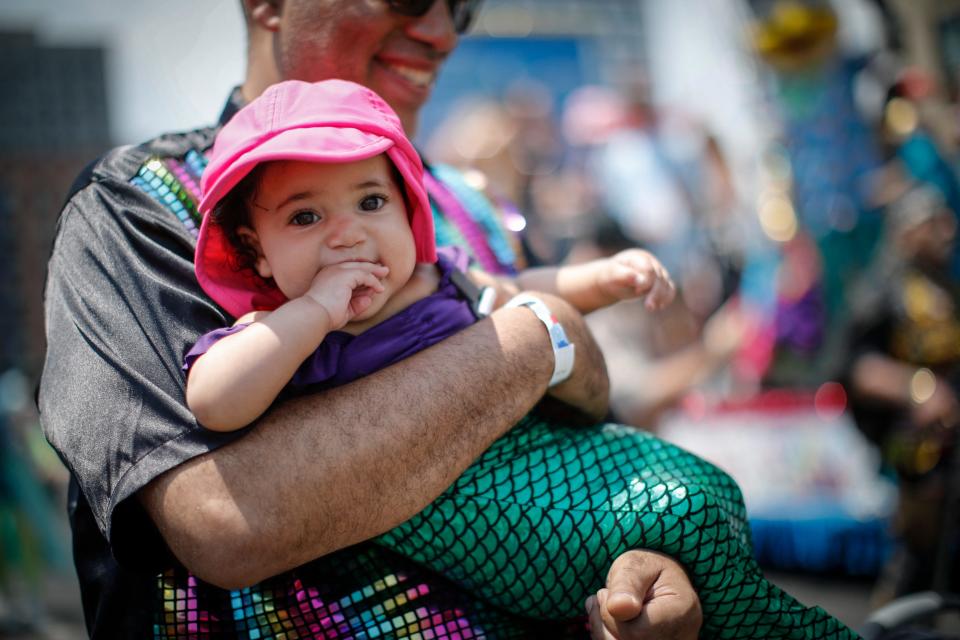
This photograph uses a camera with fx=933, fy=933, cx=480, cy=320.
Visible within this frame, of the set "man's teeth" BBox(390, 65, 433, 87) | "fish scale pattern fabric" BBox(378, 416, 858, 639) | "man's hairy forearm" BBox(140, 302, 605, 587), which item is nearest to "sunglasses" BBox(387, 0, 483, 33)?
"man's teeth" BBox(390, 65, 433, 87)

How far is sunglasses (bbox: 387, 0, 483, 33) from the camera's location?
5.73 feet

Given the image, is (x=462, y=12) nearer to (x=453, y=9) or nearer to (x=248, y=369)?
(x=453, y=9)

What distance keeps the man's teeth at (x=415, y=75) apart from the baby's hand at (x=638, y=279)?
0.53 meters

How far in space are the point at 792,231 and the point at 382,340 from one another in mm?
5435

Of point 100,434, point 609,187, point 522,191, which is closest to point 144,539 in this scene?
point 100,434

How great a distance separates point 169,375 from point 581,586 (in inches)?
26.2

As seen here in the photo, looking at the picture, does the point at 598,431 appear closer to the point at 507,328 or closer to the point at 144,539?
the point at 507,328

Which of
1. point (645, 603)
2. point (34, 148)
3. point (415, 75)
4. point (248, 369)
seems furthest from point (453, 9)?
point (34, 148)

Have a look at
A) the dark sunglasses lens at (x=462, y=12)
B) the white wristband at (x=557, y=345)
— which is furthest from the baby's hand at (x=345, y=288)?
the dark sunglasses lens at (x=462, y=12)

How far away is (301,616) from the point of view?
1400 mm

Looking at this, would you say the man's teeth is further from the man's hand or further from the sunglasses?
the man's hand

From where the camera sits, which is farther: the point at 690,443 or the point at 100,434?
the point at 690,443

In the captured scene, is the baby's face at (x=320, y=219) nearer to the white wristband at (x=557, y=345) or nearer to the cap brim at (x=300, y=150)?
the cap brim at (x=300, y=150)

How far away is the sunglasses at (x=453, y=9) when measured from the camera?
68.8 inches
